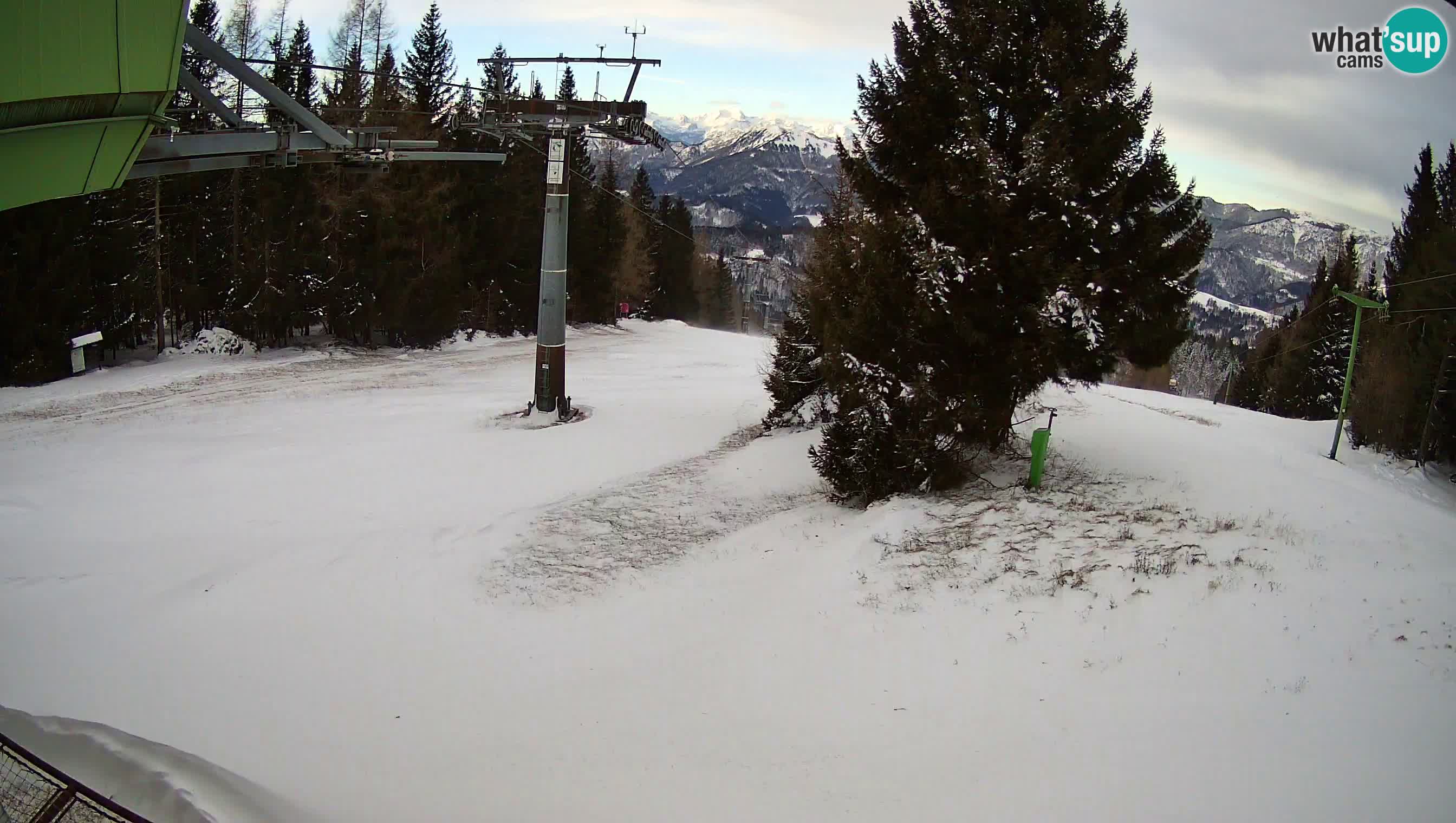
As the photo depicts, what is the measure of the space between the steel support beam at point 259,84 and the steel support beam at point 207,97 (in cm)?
24

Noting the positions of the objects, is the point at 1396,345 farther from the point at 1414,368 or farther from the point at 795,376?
the point at 795,376

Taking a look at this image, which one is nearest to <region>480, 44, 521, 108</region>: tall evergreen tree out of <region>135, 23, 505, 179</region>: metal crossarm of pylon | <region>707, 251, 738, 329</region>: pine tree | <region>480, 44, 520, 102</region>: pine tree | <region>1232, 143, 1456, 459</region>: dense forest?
<region>480, 44, 520, 102</region>: pine tree

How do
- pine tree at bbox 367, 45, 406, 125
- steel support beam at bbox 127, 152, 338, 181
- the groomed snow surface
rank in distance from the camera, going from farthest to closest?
pine tree at bbox 367, 45, 406, 125 < steel support beam at bbox 127, 152, 338, 181 < the groomed snow surface

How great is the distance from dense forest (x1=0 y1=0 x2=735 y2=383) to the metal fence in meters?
8.15

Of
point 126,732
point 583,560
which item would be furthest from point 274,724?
point 583,560

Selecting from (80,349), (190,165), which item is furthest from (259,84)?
(80,349)

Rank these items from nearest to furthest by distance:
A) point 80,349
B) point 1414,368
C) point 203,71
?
point 80,349
point 1414,368
point 203,71

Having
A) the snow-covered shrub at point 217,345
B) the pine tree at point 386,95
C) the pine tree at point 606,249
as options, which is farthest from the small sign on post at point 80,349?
the pine tree at point 606,249

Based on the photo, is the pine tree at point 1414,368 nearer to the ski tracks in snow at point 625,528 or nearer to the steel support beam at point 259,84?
the ski tracks in snow at point 625,528

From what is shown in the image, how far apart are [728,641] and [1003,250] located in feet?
21.0

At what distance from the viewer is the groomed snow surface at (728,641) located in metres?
5.51

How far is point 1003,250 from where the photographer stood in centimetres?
1098

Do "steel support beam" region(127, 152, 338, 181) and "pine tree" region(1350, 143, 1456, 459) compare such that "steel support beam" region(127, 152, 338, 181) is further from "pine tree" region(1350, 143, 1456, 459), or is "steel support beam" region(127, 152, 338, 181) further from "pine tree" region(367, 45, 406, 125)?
"pine tree" region(1350, 143, 1456, 459)

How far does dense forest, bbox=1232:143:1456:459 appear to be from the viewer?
79.7ft
